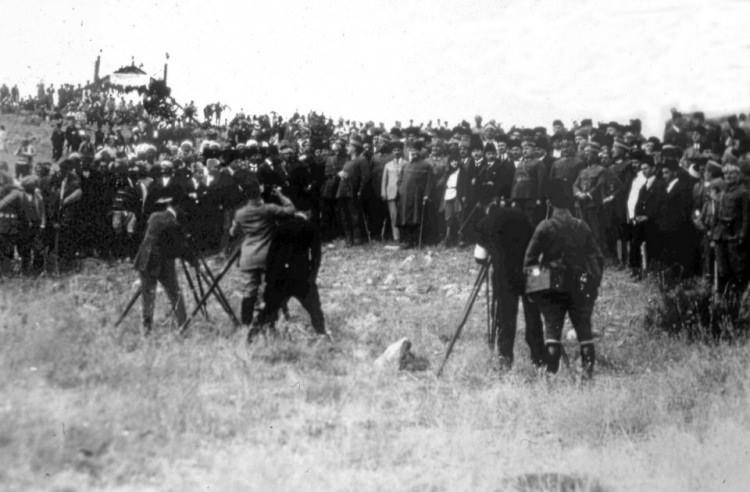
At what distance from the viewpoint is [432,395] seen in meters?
9.51

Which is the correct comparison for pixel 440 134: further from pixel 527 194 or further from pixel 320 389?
pixel 320 389

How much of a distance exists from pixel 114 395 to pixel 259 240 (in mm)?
3269

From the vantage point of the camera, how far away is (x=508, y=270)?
10.3 m

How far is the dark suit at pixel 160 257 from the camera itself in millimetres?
11492

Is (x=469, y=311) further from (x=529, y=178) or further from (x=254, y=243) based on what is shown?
(x=529, y=178)

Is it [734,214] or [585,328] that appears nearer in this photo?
[585,328]

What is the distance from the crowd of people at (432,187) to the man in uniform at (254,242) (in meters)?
0.33

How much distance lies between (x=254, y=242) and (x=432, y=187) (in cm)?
697

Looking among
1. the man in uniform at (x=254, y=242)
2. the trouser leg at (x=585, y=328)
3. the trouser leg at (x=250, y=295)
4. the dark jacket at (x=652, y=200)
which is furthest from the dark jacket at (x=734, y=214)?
the trouser leg at (x=250, y=295)

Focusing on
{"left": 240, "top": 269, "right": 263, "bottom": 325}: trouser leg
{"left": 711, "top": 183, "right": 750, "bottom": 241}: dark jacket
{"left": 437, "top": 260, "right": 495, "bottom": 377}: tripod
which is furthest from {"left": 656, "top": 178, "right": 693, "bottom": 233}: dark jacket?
{"left": 240, "top": 269, "right": 263, "bottom": 325}: trouser leg

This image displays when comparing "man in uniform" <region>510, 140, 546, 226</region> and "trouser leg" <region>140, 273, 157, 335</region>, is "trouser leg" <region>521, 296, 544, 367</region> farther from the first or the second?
"man in uniform" <region>510, 140, 546, 226</region>

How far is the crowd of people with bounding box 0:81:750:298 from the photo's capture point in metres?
13.8

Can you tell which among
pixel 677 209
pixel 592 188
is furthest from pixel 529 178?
pixel 677 209

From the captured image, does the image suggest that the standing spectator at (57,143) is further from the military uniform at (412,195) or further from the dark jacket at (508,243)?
the dark jacket at (508,243)
